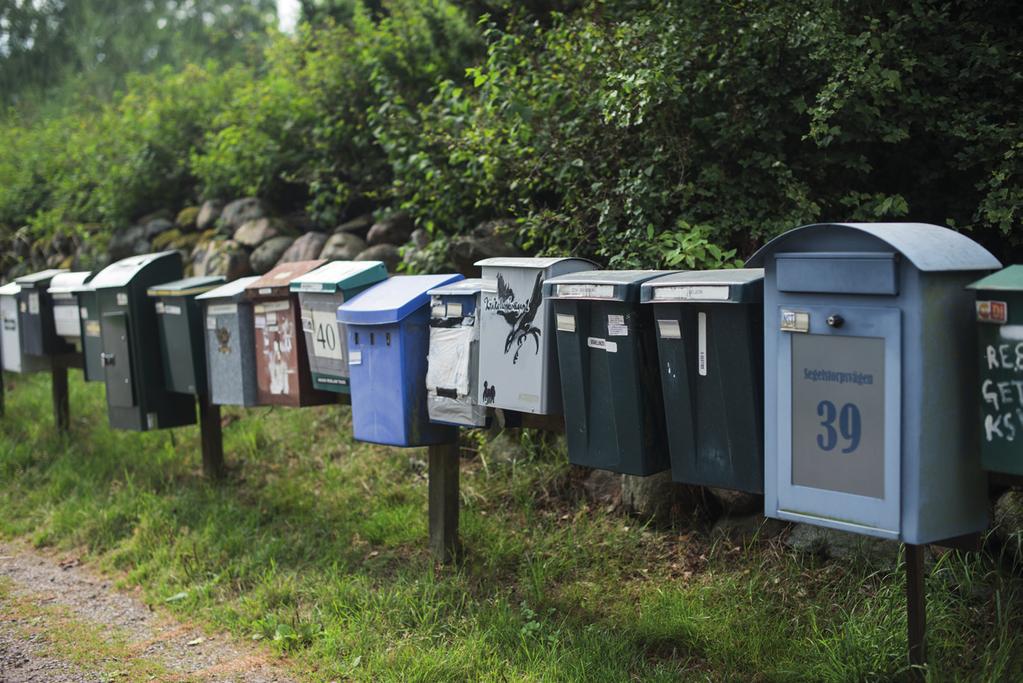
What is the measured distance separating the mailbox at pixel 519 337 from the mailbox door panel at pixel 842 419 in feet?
3.66

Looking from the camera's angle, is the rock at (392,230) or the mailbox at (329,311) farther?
the rock at (392,230)

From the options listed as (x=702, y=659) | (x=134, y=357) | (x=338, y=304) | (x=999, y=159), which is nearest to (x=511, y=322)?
(x=338, y=304)

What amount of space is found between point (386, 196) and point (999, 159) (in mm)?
5001

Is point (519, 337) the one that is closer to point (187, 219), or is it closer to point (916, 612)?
point (916, 612)

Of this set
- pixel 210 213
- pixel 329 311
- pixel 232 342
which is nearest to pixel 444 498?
A: pixel 329 311

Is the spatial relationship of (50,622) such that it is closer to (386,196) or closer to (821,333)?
(821,333)

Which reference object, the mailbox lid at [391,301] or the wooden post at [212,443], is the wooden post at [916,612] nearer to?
the mailbox lid at [391,301]

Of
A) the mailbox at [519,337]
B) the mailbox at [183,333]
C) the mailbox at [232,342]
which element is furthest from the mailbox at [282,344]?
the mailbox at [519,337]

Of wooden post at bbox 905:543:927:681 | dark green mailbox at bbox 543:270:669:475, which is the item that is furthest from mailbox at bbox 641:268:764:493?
wooden post at bbox 905:543:927:681

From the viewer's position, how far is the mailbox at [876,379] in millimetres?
3088

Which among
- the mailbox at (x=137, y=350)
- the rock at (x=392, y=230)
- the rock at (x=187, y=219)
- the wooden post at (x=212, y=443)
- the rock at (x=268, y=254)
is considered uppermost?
the rock at (x=187, y=219)

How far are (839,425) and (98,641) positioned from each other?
355 centimetres

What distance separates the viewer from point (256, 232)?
952cm

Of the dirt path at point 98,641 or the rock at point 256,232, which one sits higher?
the rock at point 256,232
